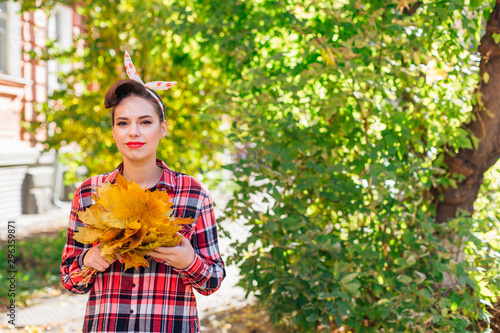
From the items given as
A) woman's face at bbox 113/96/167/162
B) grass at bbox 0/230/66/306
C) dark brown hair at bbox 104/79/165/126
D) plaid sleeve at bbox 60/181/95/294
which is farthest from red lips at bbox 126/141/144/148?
grass at bbox 0/230/66/306

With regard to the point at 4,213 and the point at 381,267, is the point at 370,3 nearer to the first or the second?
the point at 381,267

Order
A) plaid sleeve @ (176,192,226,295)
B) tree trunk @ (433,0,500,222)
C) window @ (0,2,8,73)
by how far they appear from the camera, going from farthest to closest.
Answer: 1. window @ (0,2,8,73)
2. tree trunk @ (433,0,500,222)
3. plaid sleeve @ (176,192,226,295)

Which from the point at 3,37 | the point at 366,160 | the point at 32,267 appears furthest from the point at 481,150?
the point at 3,37

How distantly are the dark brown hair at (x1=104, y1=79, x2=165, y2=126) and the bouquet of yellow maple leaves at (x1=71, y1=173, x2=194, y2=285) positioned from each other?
1.48ft

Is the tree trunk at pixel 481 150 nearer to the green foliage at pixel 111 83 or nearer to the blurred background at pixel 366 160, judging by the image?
the blurred background at pixel 366 160

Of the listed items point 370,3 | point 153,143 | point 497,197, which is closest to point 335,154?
point 370,3

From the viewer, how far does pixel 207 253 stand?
177cm

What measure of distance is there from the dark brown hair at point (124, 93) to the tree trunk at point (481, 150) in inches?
95.5

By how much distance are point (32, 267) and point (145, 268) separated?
541 cm

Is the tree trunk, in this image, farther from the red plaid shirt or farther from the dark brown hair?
the dark brown hair

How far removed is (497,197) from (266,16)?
225 cm

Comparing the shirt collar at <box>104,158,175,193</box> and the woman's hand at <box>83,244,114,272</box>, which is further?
the shirt collar at <box>104,158,175,193</box>

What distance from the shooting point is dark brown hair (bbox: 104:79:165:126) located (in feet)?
5.70

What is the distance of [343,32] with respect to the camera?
3.31 metres
